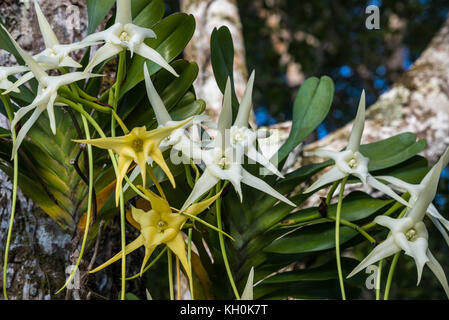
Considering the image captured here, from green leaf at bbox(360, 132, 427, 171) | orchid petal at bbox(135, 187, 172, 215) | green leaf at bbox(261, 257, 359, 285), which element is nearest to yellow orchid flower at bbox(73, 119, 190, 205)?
orchid petal at bbox(135, 187, 172, 215)

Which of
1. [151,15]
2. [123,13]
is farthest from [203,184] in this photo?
[151,15]

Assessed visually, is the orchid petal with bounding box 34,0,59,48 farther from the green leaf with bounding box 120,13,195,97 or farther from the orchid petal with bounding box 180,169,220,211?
the orchid petal with bounding box 180,169,220,211

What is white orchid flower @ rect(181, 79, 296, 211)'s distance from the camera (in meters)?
0.74

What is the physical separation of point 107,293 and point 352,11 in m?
4.92

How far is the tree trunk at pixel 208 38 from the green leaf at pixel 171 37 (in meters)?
1.12

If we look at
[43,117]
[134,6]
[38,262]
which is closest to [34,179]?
[43,117]

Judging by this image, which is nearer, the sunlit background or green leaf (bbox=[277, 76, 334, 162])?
green leaf (bbox=[277, 76, 334, 162])

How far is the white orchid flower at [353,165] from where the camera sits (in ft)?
2.63

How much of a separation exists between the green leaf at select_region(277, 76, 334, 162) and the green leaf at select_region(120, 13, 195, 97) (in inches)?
10.4

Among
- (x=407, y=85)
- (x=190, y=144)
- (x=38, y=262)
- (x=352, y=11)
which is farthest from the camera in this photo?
(x=352, y=11)

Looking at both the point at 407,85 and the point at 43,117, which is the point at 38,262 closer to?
the point at 43,117

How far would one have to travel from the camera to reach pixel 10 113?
0.84 m

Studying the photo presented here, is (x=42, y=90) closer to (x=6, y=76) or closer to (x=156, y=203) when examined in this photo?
(x=6, y=76)

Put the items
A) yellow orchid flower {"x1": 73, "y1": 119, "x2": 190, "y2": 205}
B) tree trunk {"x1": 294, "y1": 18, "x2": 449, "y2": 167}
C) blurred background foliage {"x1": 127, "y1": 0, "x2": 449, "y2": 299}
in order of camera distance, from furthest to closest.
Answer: blurred background foliage {"x1": 127, "y1": 0, "x2": 449, "y2": 299} → tree trunk {"x1": 294, "y1": 18, "x2": 449, "y2": 167} → yellow orchid flower {"x1": 73, "y1": 119, "x2": 190, "y2": 205}
